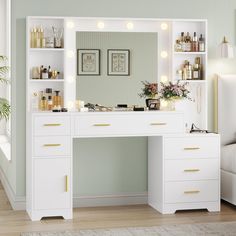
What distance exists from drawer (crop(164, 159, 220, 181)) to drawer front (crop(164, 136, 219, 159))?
0.05 m

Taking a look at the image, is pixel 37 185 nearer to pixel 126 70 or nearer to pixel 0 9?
pixel 126 70

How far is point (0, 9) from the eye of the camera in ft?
26.2

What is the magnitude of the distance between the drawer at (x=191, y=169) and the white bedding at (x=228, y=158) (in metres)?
0.18

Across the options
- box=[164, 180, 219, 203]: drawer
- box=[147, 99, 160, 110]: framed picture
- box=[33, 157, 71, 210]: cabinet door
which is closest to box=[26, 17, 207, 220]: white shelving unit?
box=[33, 157, 71, 210]: cabinet door

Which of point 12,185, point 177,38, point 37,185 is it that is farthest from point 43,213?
point 177,38

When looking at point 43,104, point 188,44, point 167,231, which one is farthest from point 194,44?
point 167,231

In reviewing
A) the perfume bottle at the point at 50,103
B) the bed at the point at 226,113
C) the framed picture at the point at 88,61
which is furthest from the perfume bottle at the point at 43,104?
the bed at the point at 226,113

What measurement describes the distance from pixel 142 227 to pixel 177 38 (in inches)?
73.5

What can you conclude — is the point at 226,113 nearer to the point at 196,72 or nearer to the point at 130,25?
the point at 196,72

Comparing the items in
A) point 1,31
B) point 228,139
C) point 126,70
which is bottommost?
point 228,139

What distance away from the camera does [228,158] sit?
5.82 meters

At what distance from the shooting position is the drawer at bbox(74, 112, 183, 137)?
5371mm

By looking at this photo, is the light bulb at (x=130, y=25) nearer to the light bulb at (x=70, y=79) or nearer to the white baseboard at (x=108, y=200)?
the light bulb at (x=70, y=79)

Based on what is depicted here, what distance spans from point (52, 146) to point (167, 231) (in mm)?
1216
